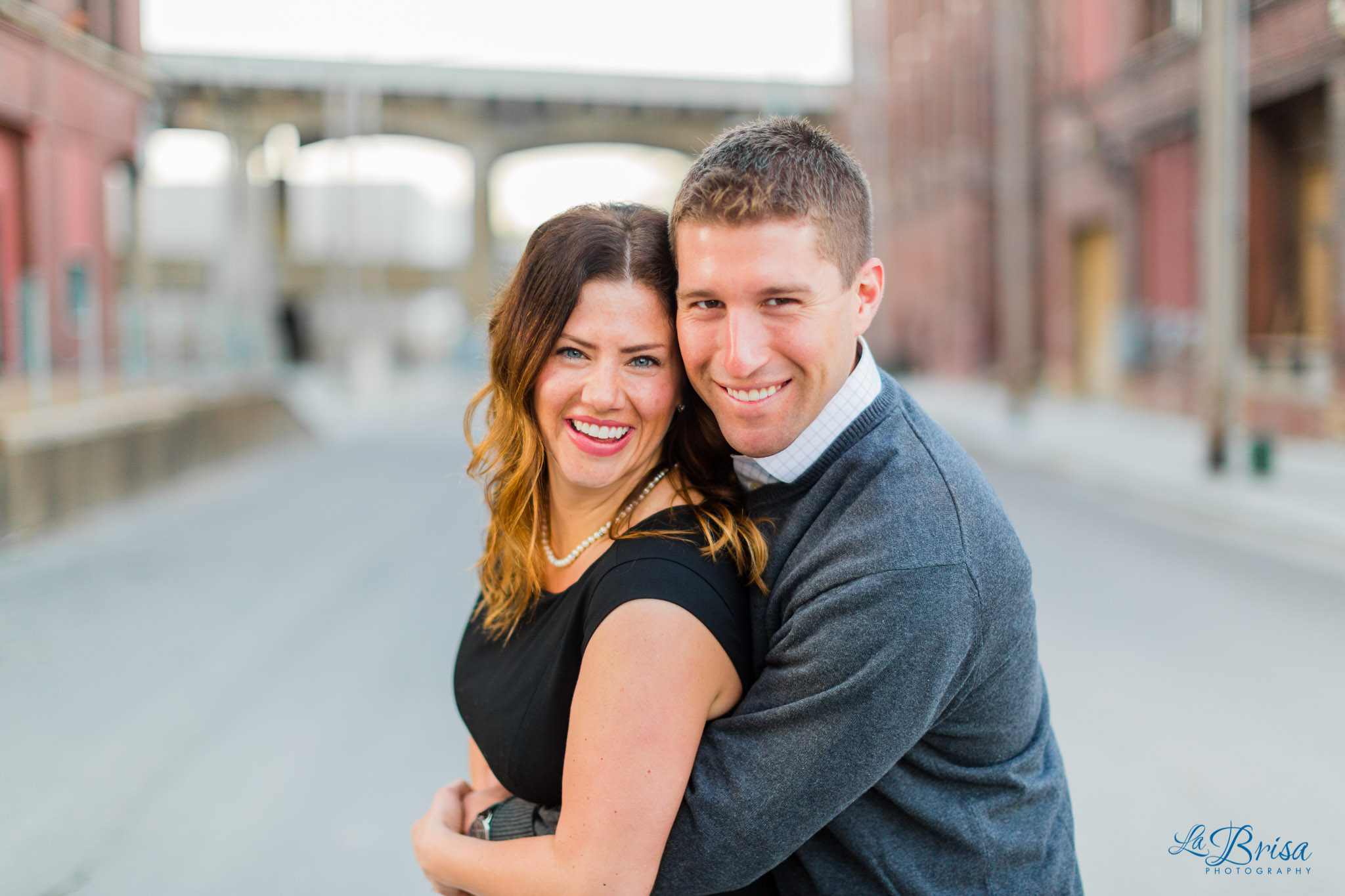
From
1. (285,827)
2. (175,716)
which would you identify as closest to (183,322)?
(175,716)

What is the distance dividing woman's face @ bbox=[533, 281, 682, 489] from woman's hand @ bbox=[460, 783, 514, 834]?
62 cm

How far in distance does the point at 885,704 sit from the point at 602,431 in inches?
28.0

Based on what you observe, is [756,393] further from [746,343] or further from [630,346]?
[630,346]

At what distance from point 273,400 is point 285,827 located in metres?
13.9

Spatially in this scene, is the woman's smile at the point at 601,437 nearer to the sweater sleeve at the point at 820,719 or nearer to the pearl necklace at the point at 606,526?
the pearl necklace at the point at 606,526

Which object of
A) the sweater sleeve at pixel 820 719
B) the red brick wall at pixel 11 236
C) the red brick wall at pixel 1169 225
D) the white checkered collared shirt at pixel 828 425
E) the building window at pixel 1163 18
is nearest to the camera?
the sweater sleeve at pixel 820 719

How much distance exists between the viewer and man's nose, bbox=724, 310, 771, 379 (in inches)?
71.9

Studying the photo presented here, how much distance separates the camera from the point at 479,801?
86.7 inches

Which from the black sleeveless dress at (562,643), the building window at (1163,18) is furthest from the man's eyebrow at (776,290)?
the building window at (1163,18)

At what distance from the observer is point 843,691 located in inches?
63.9

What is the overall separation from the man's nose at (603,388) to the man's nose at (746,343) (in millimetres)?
250

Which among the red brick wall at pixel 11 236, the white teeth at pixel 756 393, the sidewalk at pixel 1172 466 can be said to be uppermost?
the red brick wall at pixel 11 236

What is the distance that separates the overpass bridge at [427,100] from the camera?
7.21 m

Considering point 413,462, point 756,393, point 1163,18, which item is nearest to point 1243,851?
point 756,393
